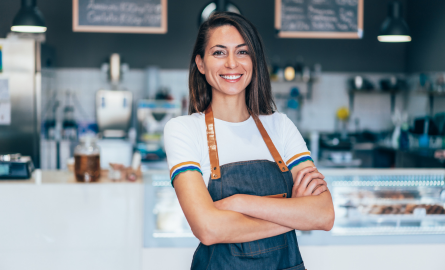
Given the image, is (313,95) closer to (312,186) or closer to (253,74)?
(253,74)

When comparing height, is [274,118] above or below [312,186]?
above

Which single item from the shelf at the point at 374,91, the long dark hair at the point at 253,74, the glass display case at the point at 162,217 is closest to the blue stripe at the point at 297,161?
the long dark hair at the point at 253,74

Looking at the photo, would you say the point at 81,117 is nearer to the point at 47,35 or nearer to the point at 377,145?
the point at 47,35

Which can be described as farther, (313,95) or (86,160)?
(313,95)

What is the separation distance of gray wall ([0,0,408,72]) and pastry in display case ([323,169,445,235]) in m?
3.91

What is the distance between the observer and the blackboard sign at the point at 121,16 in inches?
156

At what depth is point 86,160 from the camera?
2.31 meters

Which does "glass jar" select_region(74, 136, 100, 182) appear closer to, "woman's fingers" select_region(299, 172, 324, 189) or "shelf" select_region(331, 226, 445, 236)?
"woman's fingers" select_region(299, 172, 324, 189)

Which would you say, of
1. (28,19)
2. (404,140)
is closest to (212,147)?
(28,19)

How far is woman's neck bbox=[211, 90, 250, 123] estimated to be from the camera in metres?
1.46

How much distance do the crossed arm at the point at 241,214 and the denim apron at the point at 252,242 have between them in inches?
1.9

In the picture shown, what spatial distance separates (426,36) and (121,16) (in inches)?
177

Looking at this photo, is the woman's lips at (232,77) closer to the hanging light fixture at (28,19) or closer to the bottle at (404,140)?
the hanging light fixture at (28,19)

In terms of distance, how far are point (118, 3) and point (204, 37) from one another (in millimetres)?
3336
